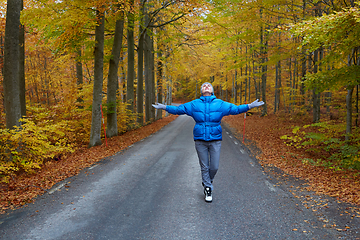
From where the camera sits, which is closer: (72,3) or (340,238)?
(340,238)

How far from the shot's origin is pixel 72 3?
8.56 meters

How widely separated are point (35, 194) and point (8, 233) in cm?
167

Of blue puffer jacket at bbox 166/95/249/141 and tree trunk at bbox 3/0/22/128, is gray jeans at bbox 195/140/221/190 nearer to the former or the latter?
blue puffer jacket at bbox 166/95/249/141

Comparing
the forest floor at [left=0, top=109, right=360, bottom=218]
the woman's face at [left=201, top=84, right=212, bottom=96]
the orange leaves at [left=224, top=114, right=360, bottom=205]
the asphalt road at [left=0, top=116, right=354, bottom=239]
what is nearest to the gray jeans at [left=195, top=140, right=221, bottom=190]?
the asphalt road at [left=0, top=116, right=354, bottom=239]

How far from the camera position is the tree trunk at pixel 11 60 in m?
6.62

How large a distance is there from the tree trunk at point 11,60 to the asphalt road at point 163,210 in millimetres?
3133

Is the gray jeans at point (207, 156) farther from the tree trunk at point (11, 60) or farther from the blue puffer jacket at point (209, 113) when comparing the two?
the tree trunk at point (11, 60)

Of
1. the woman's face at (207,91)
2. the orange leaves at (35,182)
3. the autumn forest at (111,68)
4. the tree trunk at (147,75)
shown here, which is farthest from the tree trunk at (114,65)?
the woman's face at (207,91)

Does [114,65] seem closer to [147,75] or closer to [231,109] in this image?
[147,75]

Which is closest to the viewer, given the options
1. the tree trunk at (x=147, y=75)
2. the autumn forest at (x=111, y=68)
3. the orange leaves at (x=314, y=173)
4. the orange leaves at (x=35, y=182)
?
the orange leaves at (x=35, y=182)

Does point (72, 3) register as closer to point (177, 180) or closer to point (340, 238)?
point (177, 180)

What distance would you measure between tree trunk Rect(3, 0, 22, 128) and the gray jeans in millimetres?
6119

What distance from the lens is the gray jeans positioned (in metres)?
4.45

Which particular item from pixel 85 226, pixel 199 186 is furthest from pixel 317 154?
pixel 85 226
